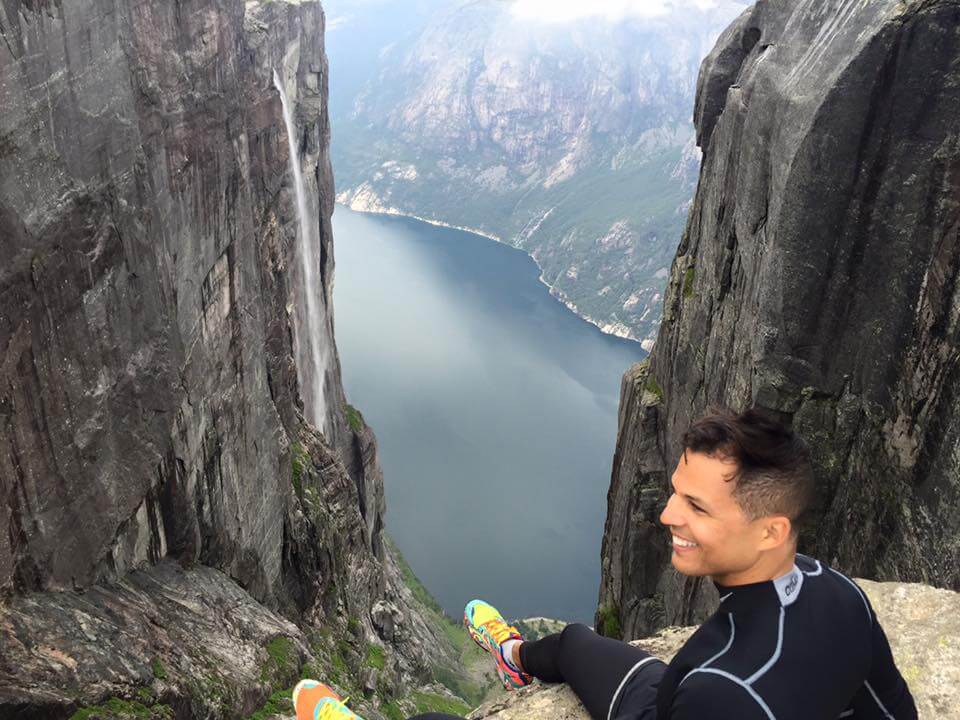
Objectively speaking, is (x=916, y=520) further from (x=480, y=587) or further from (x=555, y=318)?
(x=555, y=318)

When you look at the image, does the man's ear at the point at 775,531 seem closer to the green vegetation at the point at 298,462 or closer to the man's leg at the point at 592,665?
the man's leg at the point at 592,665

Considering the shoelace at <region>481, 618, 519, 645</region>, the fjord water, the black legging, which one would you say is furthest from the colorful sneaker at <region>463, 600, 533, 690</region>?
the fjord water

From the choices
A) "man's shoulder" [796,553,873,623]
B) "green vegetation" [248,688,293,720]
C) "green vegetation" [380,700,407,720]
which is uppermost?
"man's shoulder" [796,553,873,623]

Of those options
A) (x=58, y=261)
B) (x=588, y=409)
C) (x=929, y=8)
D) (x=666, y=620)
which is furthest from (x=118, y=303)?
(x=588, y=409)

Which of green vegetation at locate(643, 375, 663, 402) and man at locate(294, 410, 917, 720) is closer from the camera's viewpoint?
man at locate(294, 410, 917, 720)

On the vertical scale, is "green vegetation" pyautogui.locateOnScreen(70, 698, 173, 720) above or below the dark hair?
below

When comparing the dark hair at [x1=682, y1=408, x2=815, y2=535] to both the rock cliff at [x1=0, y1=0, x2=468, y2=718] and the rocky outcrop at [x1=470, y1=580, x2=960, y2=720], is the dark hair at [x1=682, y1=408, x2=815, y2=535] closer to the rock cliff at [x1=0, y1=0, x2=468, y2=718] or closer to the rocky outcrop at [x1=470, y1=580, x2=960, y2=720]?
the rocky outcrop at [x1=470, y1=580, x2=960, y2=720]

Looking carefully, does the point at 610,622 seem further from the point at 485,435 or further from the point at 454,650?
the point at 485,435
